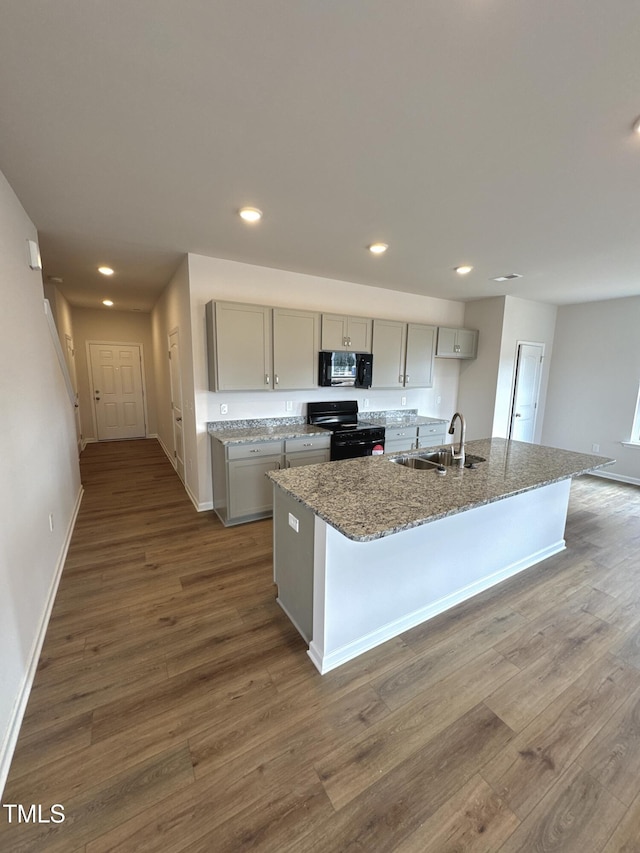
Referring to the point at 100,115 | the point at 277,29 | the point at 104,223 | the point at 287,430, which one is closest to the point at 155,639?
the point at 287,430

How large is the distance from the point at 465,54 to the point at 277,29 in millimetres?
663

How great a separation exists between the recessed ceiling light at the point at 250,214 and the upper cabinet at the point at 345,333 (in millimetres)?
1479

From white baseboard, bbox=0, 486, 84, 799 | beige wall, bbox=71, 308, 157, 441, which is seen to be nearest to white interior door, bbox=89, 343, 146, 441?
beige wall, bbox=71, 308, 157, 441

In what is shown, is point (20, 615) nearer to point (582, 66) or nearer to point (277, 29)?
point (277, 29)

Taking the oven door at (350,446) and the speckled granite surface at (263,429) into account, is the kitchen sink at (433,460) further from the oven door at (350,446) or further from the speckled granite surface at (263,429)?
the speckled granite surface at (263,429)

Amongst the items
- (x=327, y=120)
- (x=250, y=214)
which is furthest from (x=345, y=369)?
(x=327, y=120)

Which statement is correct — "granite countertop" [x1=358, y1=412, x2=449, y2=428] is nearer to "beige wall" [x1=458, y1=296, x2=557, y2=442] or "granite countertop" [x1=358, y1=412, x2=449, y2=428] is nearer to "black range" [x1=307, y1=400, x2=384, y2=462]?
"black range" [x1=307, y1=400, x2=384, y2=462]

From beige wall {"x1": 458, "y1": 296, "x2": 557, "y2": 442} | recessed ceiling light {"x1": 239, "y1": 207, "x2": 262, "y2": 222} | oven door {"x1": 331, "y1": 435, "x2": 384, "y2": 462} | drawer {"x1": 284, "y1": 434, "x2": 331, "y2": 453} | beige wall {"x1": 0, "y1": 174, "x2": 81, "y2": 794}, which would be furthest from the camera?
beige wall {"x1": 458, "y1": 296, "x2": 557, "y2": 442}

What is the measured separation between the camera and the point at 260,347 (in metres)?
3.56

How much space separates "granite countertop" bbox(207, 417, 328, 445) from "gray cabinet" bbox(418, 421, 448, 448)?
162cm

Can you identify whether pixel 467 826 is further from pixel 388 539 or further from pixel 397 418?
pixel 397 418

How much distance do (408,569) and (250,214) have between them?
8.64ft

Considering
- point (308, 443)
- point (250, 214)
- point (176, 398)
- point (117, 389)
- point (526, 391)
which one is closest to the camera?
point (250, 214)

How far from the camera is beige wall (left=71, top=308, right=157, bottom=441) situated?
267 inches
